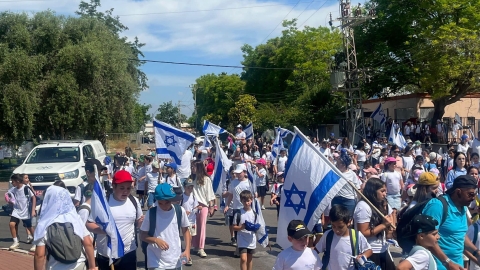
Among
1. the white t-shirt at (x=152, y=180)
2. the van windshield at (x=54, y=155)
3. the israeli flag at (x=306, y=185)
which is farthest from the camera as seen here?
the van windshield at (x=54, y=155)

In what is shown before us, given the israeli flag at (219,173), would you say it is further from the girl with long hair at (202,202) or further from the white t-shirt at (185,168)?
the white t-shirt at (185,168)

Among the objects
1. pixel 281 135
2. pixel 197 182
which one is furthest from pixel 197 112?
pixel 197 182

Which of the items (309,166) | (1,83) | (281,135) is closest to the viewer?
(309,166)

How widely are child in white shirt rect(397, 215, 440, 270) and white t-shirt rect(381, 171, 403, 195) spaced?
6.77 metres

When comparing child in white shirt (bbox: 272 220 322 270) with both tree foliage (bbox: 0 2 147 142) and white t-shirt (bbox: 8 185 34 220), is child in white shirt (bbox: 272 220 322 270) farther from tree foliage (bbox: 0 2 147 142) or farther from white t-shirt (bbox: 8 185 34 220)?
tree foliage (bbox: 0 2 147 142)

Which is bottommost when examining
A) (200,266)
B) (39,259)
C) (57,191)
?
(200,266)

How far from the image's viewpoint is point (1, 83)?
1035 inches

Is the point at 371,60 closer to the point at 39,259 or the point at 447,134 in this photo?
the point at 447,134

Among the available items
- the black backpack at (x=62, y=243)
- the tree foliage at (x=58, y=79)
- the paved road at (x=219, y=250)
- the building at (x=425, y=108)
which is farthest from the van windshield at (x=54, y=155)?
the building at (x=425, y=108)

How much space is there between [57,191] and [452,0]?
3205 centimetres

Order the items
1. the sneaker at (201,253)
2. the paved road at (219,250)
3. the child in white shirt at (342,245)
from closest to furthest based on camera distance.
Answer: the child in white shirt at (342,245) < the paved road at (219,250) < the sneaker at (201,253)

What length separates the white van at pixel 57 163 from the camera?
50.9 feet

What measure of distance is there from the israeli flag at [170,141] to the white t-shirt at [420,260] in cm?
742

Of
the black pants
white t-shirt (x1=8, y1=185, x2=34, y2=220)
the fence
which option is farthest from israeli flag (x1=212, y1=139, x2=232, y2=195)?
the fence
